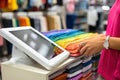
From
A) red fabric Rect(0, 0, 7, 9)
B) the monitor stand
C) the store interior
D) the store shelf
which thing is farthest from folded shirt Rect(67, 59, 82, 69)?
red fabric Rect(0, 0, 7, 9)

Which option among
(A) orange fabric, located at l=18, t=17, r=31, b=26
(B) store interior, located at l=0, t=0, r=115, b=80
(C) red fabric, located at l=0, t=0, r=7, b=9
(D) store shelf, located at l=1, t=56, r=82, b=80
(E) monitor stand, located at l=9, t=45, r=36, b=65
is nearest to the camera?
(D) store shelf, located at l=1, t=56, r=82, b=80

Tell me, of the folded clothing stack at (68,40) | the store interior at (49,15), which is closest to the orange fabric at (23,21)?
the store interior at (49,15)

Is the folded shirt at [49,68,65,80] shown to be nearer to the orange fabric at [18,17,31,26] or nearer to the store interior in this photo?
the store interior

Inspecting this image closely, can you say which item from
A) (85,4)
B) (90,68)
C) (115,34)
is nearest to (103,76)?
(90,68)

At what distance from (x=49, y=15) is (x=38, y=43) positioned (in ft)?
8.31

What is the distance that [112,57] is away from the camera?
3.30ft

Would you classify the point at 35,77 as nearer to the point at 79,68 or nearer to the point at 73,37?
the point at 79,68

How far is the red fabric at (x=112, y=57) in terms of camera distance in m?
0.95

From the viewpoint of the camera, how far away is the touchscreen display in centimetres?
94

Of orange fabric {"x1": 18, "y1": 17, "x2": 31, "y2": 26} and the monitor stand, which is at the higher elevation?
the monitor stand

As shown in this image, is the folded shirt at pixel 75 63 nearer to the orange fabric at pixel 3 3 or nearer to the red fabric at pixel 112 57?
the red fabric at pixel 112 57

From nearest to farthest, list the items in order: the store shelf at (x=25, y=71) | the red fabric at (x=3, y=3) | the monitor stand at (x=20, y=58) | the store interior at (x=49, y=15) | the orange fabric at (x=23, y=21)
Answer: the store shelf at (x=25, y=71) → the monitor stand at (x=20, y=58) → the red fabric at (x=3, y=3) → the store interior at (x=49, y=15) → the orange fabric at (x=23, y=21)

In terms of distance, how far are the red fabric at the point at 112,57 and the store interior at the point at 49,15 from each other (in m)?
1.21

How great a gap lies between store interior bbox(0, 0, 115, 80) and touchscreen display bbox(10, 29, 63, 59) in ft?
3.83
